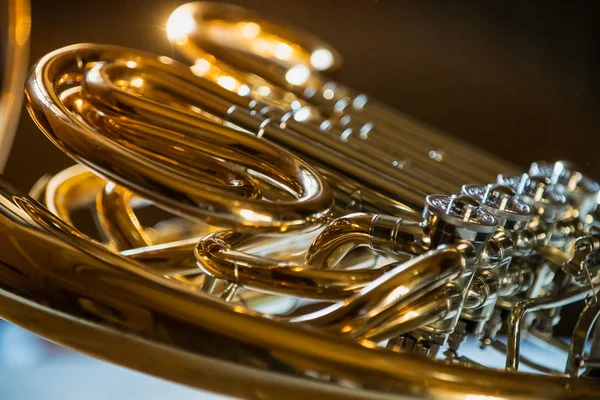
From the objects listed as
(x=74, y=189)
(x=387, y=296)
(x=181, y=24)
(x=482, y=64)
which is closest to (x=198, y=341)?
(x=387, y=296)

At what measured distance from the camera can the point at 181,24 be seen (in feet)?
2.22

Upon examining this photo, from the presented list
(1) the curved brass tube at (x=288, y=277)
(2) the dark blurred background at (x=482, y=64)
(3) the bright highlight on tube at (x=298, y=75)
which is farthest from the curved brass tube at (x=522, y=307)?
(2) the dark blurred background at (x=482, y=64)

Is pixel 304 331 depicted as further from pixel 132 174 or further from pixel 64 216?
pixel 64 216

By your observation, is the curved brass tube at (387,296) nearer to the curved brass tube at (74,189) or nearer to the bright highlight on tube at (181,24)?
the curved brass tube at (74,189)

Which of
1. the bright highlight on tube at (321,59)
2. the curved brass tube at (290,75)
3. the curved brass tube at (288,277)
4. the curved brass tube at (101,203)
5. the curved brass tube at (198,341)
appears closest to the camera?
the curved brass tube at (198,341)

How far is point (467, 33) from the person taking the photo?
860 millimetres

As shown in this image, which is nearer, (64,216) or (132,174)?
(132,174)

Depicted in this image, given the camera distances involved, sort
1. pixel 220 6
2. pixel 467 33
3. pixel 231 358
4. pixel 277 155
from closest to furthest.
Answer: pixel 231 358, pixel 277 155, pixel 220 6, pixel 467 33

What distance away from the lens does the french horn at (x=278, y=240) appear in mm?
242

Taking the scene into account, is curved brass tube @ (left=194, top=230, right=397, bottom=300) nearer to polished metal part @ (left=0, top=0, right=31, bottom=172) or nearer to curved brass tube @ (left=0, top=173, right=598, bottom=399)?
curved brass tube @ (left=0, top=173, right=598, bottom=399)

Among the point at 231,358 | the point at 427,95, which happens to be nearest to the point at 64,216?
the point at 231,358

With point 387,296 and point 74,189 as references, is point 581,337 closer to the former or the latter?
point 387,296

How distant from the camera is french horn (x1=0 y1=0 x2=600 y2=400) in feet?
0.80

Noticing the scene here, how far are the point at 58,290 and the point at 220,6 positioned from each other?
500 millimetres
